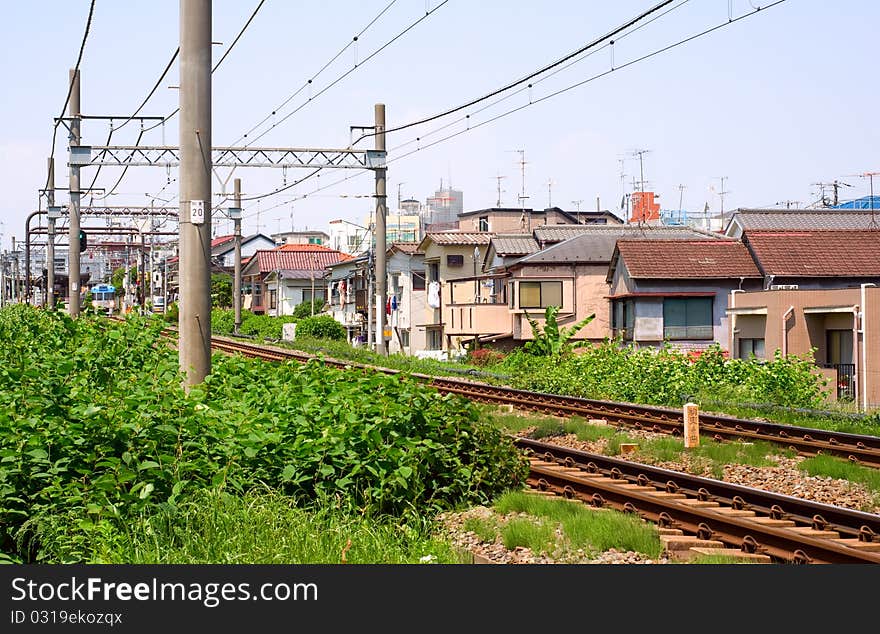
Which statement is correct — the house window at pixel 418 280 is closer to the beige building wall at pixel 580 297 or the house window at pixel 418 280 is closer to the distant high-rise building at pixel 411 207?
the beige building wall at pixel 580 297

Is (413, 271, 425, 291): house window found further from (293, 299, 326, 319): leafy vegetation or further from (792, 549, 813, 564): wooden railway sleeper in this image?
(792, 549, 813, 564): wooden railway sleeper

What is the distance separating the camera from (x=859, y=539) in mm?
9477

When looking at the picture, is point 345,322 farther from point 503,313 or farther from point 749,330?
point 749,330

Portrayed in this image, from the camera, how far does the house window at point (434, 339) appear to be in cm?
5931

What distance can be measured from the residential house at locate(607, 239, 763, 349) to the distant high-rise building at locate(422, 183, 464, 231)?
342 ft

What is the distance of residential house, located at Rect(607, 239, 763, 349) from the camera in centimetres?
4203

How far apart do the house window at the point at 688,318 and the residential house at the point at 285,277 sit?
43184mm

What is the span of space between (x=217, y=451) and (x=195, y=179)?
4030 mm

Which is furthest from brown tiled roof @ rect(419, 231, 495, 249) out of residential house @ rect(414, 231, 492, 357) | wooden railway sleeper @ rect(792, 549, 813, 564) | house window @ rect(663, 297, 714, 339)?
wooden railway sleeper @ rect(792, 549, 813, 564)

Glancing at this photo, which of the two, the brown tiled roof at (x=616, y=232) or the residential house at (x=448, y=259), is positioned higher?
the brown tiled roof at (x=616, y=232)

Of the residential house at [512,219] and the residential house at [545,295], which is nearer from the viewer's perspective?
the residential house at [545,295]

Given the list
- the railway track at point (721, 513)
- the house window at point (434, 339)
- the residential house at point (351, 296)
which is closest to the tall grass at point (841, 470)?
the railway track at point (721, 513)

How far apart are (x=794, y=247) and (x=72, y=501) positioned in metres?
38.9

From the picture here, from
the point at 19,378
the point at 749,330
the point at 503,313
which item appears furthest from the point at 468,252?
the point at 19,378
